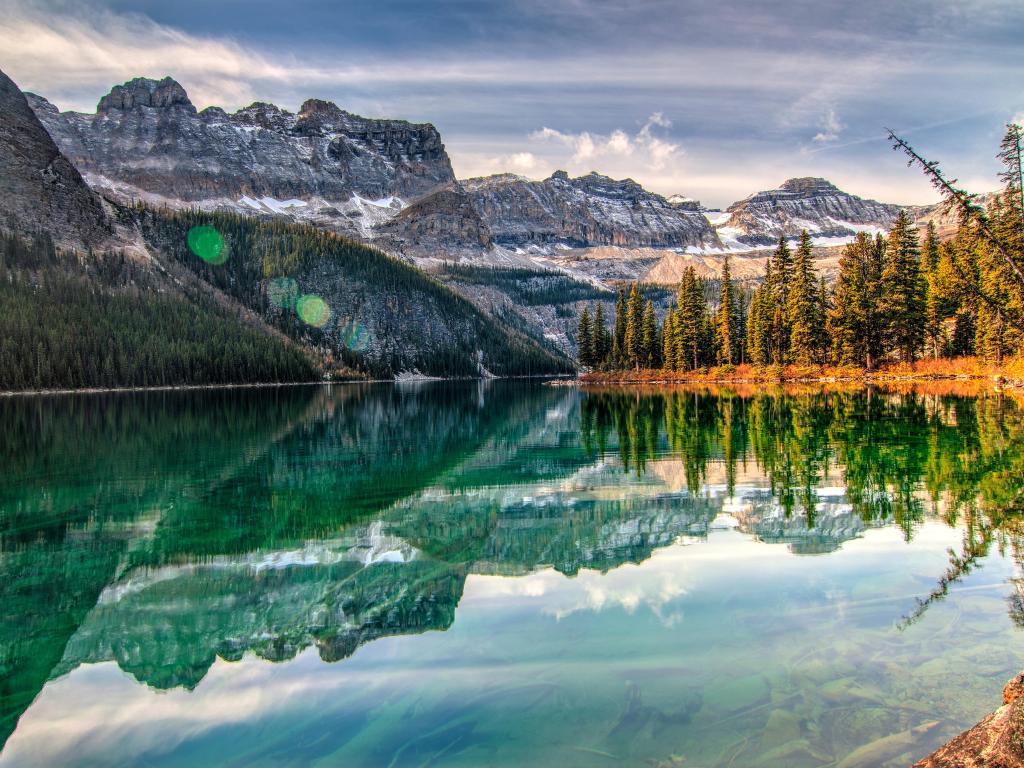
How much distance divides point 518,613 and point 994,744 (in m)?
7.06

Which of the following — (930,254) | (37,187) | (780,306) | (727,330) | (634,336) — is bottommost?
(634,336)

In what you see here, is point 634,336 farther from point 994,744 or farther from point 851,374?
point 994,744

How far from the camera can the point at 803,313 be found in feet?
284

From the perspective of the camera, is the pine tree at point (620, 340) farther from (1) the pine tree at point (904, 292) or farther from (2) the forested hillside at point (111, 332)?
(2) the forested hillside at point (111, 332)

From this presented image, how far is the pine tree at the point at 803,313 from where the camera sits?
285ft

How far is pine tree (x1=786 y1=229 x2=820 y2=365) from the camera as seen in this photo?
285ft

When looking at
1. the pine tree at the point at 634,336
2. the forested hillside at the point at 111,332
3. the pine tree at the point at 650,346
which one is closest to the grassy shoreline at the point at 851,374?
the pine tree at the point at 650,346

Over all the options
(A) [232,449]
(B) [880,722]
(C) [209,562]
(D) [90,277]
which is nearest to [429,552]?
(C) [209,562]

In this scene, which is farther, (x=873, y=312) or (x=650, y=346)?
(x=650, y=346)

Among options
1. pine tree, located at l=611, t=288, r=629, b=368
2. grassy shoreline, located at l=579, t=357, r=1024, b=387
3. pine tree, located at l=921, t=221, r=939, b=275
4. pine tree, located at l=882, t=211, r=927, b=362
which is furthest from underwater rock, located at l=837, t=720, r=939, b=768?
pine tree, located at l=611, t=288, r=629, b=368

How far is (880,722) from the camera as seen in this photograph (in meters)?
7.26

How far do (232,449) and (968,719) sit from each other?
3213 cm

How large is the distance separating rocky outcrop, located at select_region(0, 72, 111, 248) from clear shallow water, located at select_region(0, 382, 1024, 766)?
172m

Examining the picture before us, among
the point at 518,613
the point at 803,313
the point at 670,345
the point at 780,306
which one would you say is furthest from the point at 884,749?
the point at 670,345
